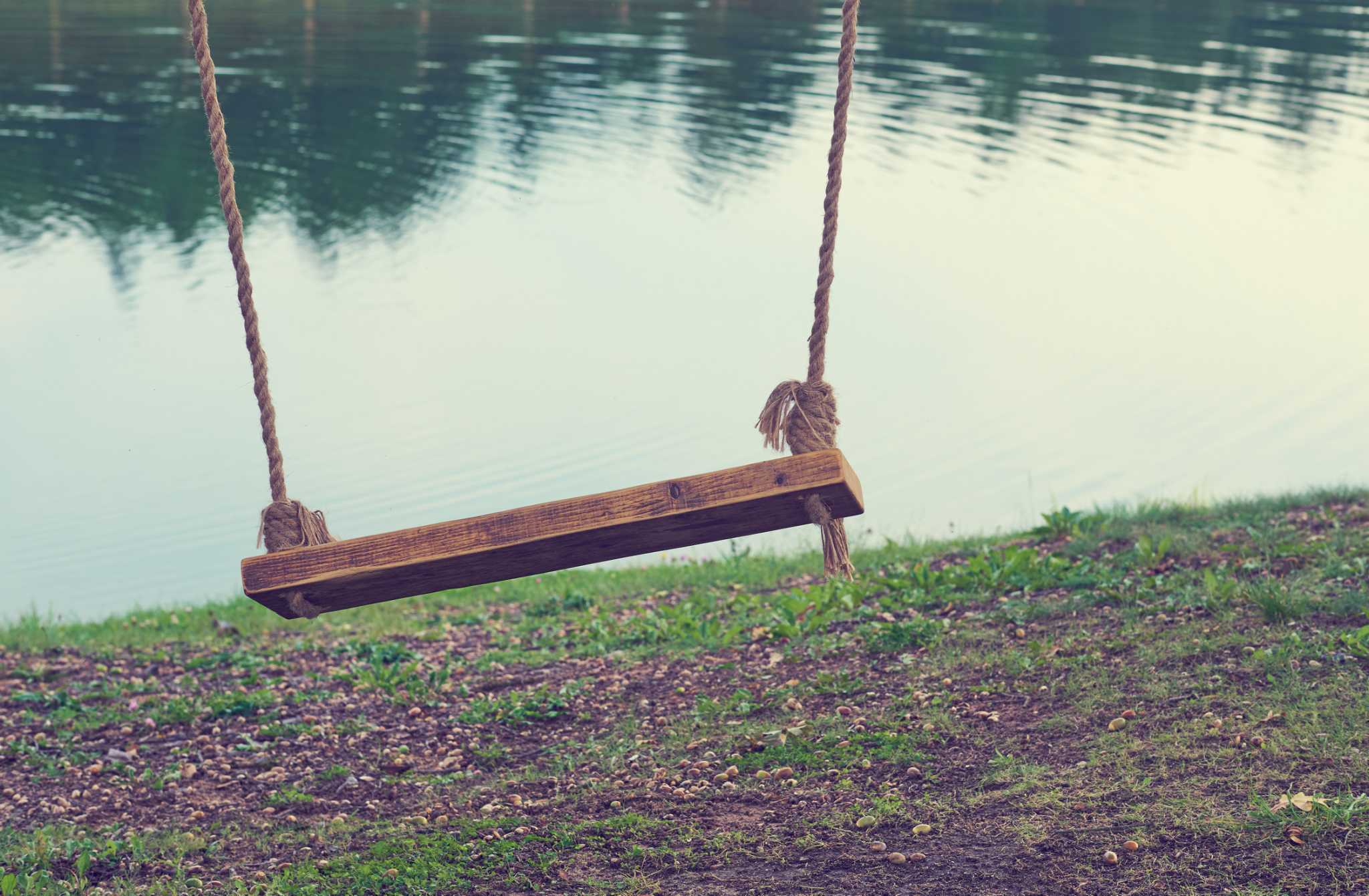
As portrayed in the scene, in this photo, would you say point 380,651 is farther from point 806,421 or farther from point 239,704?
point 806,421

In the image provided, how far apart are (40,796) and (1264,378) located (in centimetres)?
1242

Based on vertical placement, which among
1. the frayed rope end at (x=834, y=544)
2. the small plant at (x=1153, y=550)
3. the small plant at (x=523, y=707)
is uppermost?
the frayed rope end at (x=834, y=544)

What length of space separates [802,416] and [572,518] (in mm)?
745

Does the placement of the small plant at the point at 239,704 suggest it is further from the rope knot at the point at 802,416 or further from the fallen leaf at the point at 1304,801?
the fallen leaf at the point at 1304,801

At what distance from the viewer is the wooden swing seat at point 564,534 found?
136 inches

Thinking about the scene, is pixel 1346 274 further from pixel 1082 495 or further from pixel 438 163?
pixel 438 163

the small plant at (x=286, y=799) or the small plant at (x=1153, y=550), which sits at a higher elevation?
the small plant at (x=1153, y=550)

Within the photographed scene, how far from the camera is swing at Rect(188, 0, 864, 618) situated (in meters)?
3.45

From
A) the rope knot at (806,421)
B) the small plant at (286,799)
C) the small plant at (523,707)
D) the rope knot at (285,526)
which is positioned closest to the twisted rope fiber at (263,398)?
the rope knot at (285,526)

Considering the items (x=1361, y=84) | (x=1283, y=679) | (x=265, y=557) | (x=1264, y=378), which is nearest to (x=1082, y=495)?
(x=1264, y=378)

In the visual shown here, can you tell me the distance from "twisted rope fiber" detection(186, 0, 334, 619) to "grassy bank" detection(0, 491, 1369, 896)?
1490 mm

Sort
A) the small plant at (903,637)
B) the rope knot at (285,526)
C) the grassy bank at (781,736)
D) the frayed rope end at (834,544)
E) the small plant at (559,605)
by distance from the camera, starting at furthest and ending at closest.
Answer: the small plant at (559,605), the small plant at (903,637), the grassy bank at (781,736), the rope knot at (285,526), the frayed rope end at (834,544)

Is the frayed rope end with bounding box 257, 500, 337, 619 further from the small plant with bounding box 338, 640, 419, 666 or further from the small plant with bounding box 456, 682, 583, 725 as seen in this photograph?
the small plant with bounding box 338, 640, 419, 666

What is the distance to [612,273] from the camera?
17.8 m
